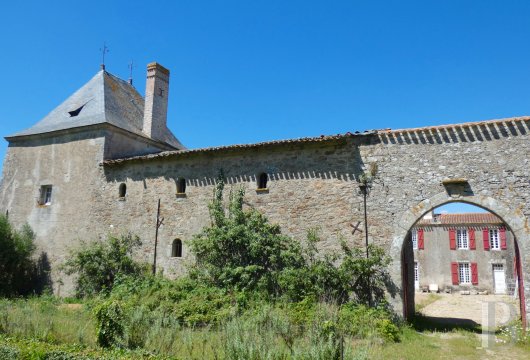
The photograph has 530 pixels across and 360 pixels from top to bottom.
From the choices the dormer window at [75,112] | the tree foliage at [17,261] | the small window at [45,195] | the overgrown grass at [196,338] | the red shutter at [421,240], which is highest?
the dormer window at [75,112]

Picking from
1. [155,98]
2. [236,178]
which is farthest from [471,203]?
[155,98]

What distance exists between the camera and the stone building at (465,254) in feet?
84.3

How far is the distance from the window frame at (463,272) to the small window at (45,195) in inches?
939

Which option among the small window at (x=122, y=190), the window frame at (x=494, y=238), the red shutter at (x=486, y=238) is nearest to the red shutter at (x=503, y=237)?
the window frame at (x=494, y=238)

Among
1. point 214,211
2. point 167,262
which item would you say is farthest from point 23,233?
point 214,211

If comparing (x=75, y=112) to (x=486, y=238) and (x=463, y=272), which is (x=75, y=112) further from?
(x=486, y=238)

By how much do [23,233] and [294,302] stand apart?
1092 centimetres

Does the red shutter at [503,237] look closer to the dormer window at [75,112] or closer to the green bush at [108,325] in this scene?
the dormer window at [75,112]

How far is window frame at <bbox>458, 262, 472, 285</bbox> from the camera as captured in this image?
2627 centimetres

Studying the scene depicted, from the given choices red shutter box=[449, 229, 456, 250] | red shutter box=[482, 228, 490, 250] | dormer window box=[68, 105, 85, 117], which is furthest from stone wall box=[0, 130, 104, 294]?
red shutter box=[482, 228, 490, 250]

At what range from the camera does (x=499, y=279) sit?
25656 mm

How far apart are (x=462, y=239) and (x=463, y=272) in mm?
2099

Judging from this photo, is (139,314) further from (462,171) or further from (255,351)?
(462,171)

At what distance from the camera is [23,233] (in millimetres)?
15391
